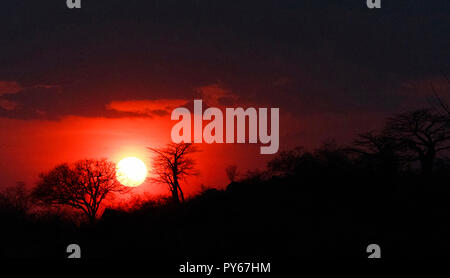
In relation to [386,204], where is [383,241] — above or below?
below

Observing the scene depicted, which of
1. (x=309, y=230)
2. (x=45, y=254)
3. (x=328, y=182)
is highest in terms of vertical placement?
(x=328, y=182)

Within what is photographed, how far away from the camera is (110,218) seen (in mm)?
26922

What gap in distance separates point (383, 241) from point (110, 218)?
16.1 meters

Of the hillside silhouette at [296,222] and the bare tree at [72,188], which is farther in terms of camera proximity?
the bare tree at [72,188]

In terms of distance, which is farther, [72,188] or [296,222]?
[72,188]

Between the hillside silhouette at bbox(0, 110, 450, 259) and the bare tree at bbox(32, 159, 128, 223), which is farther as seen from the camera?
the bare tree at bbox(32, 159, 128, 223)

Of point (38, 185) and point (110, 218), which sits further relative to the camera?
point (38, 185)
